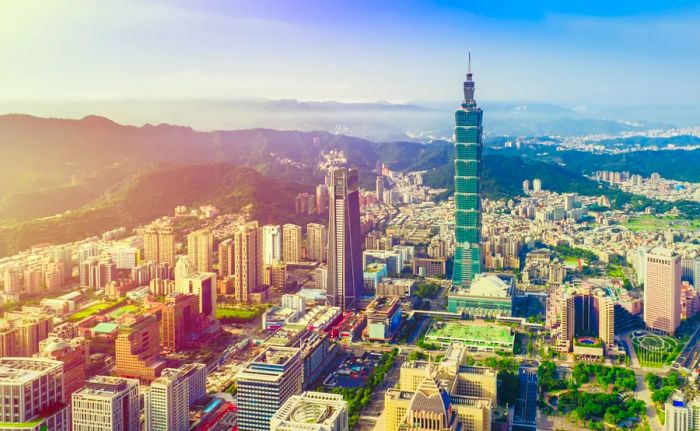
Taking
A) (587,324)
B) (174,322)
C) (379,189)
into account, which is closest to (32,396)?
(174,322)

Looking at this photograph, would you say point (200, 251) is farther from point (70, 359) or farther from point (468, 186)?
point (70, 359)

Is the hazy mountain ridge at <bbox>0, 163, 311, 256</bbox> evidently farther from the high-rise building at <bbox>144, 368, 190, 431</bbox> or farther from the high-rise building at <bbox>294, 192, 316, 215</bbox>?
the high-rise building at <bbox>144, 368, 190, 431</bbox>

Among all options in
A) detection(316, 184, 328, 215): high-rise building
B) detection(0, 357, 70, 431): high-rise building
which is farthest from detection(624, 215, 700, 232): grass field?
detection(0, 357, 70, 431): high-rise building

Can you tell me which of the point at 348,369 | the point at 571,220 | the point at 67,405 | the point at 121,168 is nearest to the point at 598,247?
the point at 571,220

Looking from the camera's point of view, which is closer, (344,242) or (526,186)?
(344,242)

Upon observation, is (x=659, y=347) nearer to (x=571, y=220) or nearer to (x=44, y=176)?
(x=571, y=220)

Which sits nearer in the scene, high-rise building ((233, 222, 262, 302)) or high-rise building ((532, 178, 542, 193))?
high-rise building ((233, 222, 262, 302))
